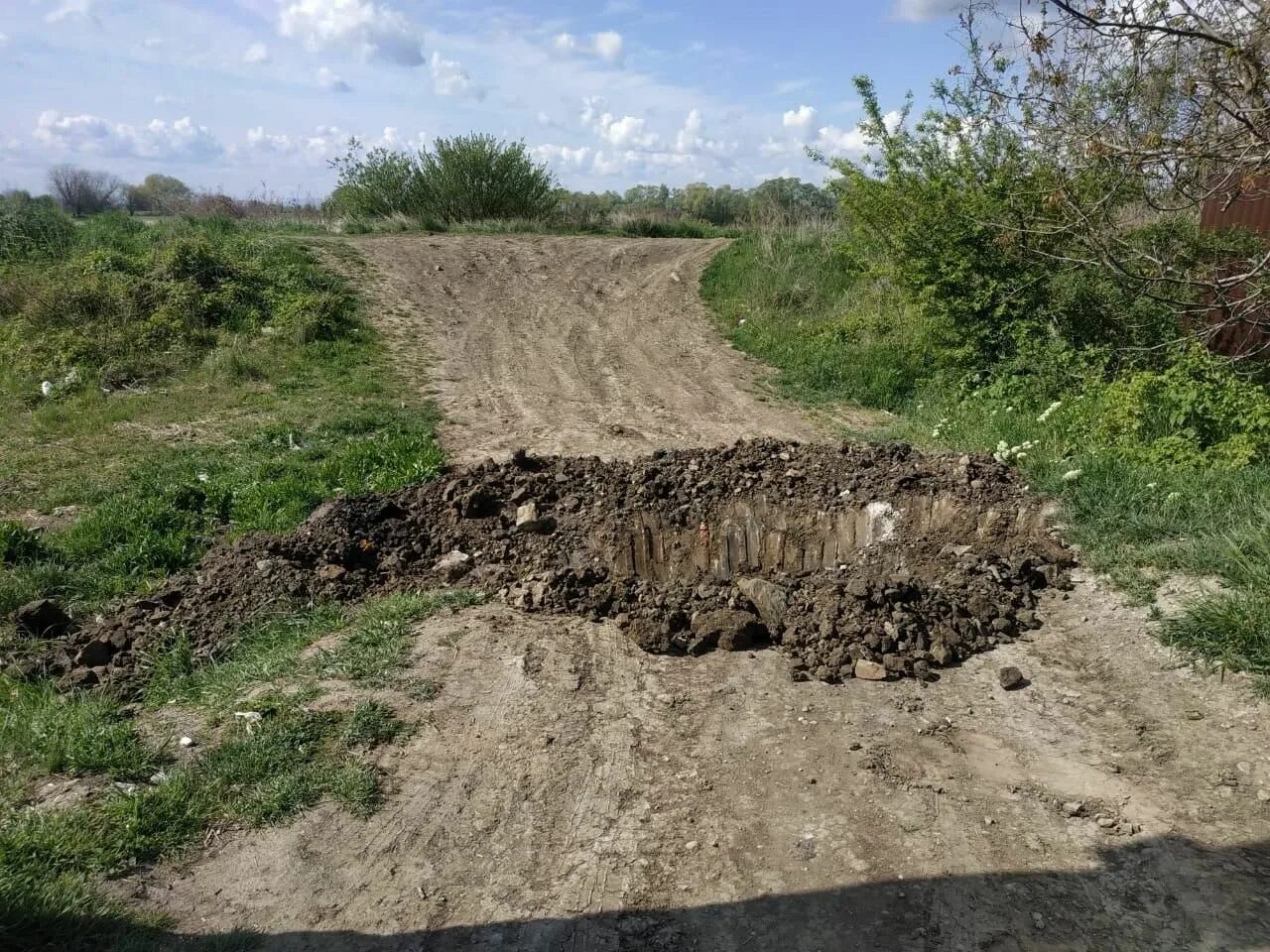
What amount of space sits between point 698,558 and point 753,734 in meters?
1.86

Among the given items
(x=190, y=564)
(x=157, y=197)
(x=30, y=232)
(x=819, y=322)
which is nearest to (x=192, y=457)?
(x=190, y=564)

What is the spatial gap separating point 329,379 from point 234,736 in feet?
23.6

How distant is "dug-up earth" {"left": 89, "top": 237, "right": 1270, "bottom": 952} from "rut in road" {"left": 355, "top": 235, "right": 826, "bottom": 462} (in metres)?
1.71

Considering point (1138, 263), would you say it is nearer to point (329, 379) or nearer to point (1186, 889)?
point (1186, 889)

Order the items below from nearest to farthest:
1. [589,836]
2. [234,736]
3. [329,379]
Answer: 1. [589,836]
2. [234,736]
3. [329,379]

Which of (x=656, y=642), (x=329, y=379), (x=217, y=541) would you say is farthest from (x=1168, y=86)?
(x=329, y=379)

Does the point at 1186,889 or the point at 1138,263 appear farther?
the point at 1138,263

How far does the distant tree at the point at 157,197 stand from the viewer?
2496 centimetres

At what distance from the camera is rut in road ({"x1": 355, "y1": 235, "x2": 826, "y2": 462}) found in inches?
344

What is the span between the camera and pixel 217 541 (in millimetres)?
6414

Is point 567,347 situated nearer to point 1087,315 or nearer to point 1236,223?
point 1087,315

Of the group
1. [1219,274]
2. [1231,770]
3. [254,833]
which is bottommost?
[254,833]

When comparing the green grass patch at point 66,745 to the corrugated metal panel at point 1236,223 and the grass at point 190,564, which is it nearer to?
the grass at point 190,564

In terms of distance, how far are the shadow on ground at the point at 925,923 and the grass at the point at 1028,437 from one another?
4.88 ft
